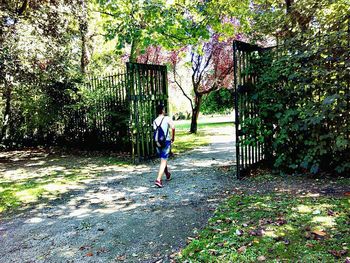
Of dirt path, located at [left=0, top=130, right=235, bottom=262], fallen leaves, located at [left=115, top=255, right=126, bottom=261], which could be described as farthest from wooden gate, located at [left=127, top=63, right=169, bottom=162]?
fallen leaves, located at [left=115, top=255, right=126, bottom=261]

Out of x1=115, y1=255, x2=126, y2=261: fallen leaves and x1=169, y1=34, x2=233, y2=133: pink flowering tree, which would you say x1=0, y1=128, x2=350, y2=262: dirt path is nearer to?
x1=115, y1=255, x2=126, y2=261: fallen leaves

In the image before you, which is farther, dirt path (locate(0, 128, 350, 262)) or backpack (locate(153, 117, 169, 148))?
backpack (locate(153, 117, 169, 148))

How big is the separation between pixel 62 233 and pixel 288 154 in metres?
5.24

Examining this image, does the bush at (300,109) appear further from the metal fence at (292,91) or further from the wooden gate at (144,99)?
the wooden gate at (144,99)

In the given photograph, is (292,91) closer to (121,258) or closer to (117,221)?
(117,221)

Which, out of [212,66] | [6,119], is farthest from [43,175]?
[212,66]

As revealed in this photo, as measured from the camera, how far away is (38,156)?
1288 centimetres

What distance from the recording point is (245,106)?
724cm

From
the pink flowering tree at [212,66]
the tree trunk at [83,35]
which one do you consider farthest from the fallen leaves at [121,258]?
the pink flowering tree at [212,66]

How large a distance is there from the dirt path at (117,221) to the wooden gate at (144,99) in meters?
2.28

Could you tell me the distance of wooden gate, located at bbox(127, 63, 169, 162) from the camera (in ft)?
32.0

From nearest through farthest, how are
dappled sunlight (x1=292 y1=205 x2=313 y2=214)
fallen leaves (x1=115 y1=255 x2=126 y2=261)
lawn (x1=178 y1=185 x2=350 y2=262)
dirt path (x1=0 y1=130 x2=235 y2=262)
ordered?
lawn (x1=178 y1=185 x2=350 y2=262) → fallen leaves (x1=115 y1=255 x2=126 y2=261) → dirt path (x1=0 y1=130 x2=235 y2=262) → dappled sunlight (x1=292 y1=205 x2=313 y2=214)

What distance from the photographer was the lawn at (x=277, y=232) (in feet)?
11.0

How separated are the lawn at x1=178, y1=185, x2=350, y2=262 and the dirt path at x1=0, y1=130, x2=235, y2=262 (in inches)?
13.4
